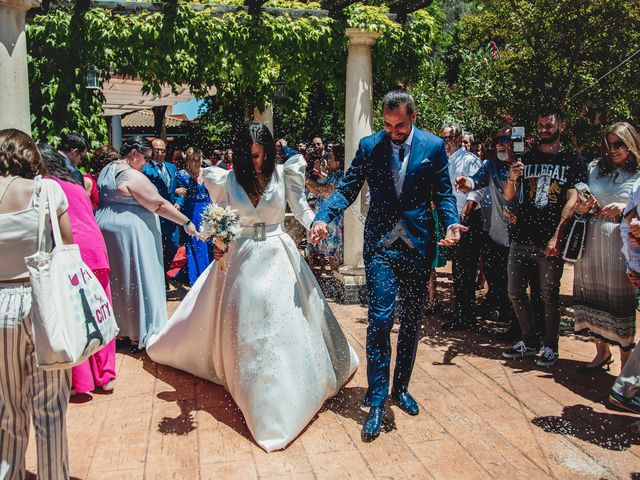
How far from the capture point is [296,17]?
8180 mm

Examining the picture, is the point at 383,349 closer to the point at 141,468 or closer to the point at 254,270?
the point at 254,270

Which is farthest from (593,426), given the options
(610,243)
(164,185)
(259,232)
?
(164,185)

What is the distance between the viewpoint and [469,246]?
6922 millimetres

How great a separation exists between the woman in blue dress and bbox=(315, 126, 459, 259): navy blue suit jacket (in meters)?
4.66

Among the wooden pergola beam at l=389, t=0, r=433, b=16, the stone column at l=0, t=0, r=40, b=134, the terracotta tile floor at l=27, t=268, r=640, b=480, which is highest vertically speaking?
the wooden pergola beam at l=389, t=0, r=433, b=16

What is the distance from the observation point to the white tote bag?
297cm

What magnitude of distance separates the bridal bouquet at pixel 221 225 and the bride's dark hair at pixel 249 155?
0.27m

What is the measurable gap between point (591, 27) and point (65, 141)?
542 cm

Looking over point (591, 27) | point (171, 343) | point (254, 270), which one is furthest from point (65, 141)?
point (591, 27)

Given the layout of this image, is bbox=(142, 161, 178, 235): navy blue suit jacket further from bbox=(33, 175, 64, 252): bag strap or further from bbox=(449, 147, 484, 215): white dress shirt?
bbox=(33, 175, 64, 252): bag strap

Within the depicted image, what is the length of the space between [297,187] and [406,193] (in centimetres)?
86

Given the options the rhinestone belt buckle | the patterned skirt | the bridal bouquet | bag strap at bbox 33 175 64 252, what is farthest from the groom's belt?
the patterned skirt

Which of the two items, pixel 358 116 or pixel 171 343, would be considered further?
pixel 358 116

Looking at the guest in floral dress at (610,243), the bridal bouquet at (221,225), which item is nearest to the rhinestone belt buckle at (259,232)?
the bridal bouquet at (221,225)
